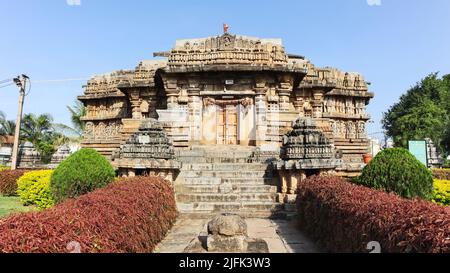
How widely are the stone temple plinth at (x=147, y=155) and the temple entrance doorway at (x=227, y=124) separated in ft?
19.2

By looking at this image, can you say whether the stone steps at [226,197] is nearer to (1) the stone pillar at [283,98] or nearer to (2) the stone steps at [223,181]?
(2) the stone steps at [223,181]

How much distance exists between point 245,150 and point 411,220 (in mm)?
10027

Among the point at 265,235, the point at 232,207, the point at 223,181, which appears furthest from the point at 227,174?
the point at 265,235

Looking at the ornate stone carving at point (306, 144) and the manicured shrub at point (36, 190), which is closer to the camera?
the ornate stone carving at point (306, 144)

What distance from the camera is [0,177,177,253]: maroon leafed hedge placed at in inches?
103

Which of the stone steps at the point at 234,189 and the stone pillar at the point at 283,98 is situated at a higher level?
the stone pillar at the point at 283,98

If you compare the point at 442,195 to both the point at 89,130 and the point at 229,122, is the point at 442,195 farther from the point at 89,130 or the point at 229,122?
the point at 89,130

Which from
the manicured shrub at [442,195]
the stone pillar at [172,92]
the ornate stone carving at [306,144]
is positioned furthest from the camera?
the stone pillar at [172,92]

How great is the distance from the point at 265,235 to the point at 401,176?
9.26 feet

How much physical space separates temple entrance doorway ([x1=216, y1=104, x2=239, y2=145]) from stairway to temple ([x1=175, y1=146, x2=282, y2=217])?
127 inches

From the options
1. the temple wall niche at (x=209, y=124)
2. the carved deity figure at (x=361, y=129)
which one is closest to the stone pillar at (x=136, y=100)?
the temple wall niche at (x=209, y=124)

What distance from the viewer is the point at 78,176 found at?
714 cm

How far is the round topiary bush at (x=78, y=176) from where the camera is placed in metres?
7.11
